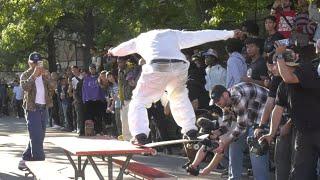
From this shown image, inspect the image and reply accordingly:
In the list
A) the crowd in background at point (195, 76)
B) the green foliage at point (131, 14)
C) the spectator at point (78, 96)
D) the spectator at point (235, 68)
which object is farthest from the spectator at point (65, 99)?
the spectator at point (235, 68)

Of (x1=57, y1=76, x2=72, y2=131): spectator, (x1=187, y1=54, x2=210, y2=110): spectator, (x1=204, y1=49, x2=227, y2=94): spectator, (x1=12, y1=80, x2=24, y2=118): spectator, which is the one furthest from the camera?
(x1=12, y1=80, x2=24, y2=118): spectator

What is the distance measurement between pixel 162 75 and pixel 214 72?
3652 mm

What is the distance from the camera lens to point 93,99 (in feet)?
51.1

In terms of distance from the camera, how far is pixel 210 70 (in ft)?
33.9

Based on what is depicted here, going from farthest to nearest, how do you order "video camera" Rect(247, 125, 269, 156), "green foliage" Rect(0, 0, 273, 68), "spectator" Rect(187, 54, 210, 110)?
"green foliage" Rect(0, 0, 273, 68) → "spectator" Rect(187, 54, 210, 110) → "video camera" Rect(247, 125, 269, 156)

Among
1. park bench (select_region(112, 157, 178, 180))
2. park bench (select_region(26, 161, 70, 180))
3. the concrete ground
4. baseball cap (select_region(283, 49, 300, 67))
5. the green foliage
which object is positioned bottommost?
the concrete ground

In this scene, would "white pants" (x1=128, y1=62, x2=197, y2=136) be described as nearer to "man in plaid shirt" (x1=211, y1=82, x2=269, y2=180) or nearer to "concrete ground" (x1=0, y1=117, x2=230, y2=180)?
"man in plaid shirt" (x1=211, y1=82, x2=269, y2=180)

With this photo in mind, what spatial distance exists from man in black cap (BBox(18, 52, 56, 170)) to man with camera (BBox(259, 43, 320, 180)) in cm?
477

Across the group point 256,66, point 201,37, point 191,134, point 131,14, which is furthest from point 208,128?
point 131,14

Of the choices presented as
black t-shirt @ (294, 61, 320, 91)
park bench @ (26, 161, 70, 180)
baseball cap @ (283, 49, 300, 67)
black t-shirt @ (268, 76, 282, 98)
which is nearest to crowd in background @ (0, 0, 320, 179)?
black t-shirt @ (268, 76, 282, 98)

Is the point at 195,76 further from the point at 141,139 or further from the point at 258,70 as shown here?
the point at 141,139

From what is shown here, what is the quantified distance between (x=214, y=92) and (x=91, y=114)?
8747mm

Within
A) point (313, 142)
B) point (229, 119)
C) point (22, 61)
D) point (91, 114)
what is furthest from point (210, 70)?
point (22, 61)

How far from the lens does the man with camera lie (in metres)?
6.01
